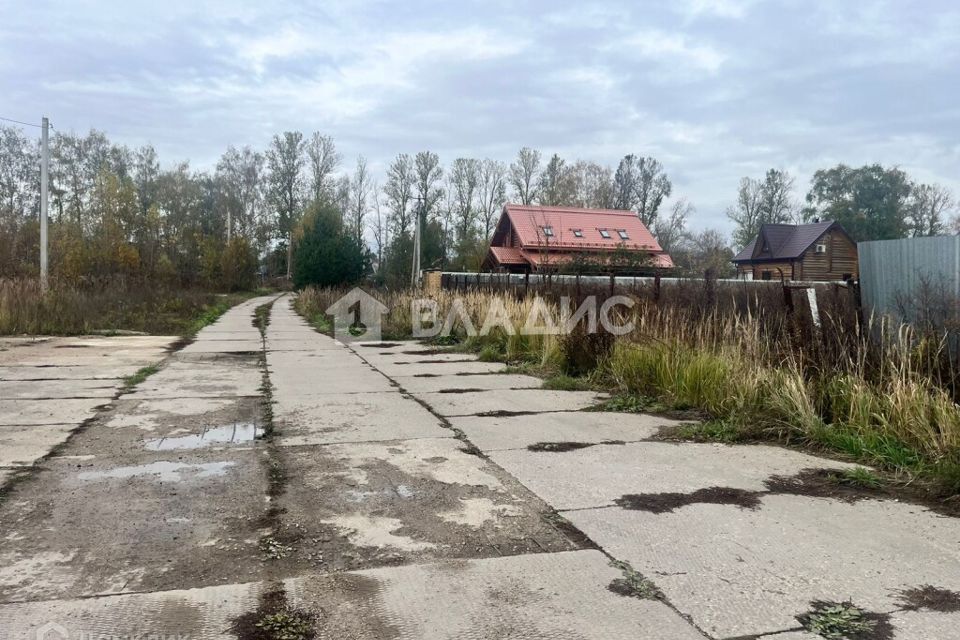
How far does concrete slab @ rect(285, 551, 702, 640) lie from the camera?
8.15ft

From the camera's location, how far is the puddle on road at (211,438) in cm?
534

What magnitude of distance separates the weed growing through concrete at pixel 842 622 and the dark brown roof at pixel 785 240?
41831mm

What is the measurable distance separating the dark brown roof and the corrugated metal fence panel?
3692 cm

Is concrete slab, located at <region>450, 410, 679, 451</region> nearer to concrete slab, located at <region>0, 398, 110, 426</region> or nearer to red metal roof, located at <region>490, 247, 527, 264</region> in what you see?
concrete slab, located at <region>0, 398, 110, 426</region>

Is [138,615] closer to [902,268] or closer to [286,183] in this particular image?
[902,268]

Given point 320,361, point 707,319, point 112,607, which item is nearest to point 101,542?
point 112,607

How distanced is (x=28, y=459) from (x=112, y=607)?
9.14 feet

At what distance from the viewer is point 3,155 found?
1670 inches

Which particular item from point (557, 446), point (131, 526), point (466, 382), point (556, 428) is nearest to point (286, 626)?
point (131, 526)

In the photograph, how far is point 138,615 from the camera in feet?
8.45

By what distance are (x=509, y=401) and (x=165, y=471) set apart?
3798 millimetres

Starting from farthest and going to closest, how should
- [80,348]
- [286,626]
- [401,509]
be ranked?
[80,348] < [401,509] < [286,626]

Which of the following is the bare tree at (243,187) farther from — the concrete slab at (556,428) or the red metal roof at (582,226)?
the concrete slab at (556,428)

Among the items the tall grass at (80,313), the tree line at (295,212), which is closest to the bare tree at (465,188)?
the tree line at (295,212)
